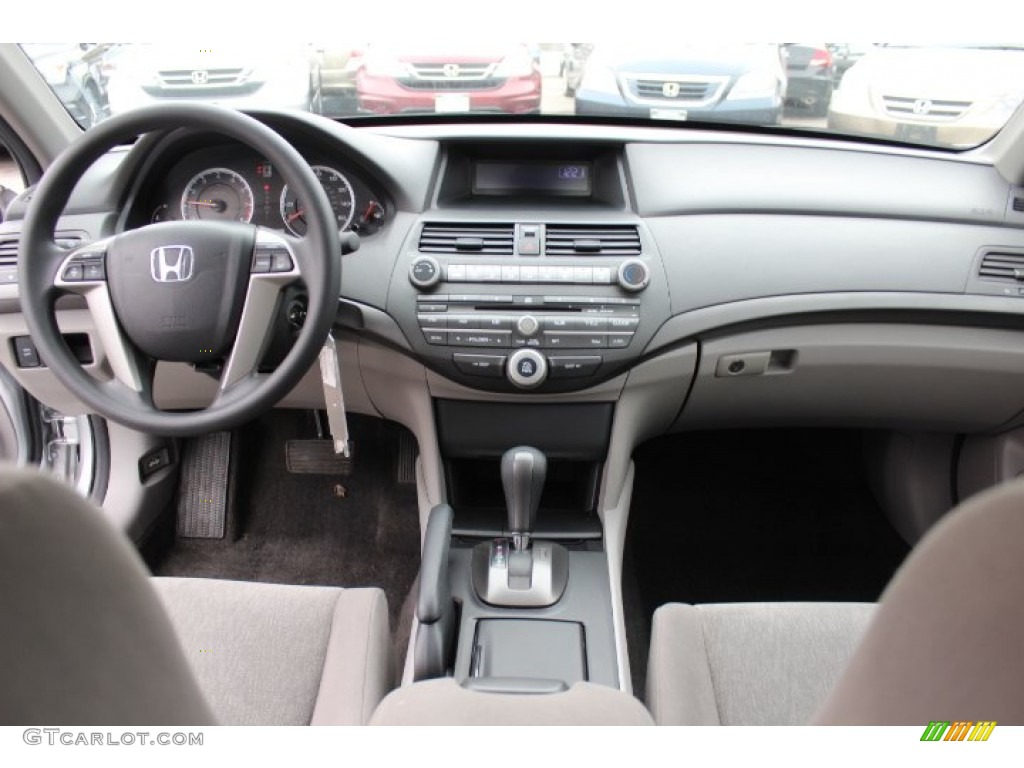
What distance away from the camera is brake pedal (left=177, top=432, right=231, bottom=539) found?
215 cm

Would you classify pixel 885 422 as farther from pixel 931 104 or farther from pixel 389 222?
pixel 389 222

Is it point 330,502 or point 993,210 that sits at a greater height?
point 993,210

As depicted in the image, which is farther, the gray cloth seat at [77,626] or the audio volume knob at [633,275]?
the audio volume knob at [633,275]

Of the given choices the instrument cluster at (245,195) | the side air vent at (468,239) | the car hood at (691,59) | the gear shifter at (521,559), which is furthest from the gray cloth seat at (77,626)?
the car hood at (691,59)

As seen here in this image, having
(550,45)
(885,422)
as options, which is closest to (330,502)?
(550,45)

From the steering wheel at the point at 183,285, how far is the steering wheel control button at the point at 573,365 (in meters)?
0.48

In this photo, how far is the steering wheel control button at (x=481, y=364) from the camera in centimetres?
153

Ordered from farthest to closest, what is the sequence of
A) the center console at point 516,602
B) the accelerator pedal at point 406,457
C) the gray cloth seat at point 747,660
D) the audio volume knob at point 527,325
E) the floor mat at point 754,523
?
the accelerator pedal at point 406,457, the floor mat at point 754,523, the audio volume knob at point 527,325, the center console at point 516,602, the gray cloth seat at point 747,660

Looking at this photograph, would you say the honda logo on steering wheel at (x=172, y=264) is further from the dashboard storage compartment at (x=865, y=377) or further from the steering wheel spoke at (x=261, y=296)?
the dashboard storage compartment at (x=865, y=377)

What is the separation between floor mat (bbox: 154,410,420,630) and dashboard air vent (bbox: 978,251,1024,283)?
1.52 m

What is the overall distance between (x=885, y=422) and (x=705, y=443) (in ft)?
1.81

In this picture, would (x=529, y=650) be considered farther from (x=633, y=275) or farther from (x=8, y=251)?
(x=8, y=251)

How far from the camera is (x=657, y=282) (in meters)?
1.53

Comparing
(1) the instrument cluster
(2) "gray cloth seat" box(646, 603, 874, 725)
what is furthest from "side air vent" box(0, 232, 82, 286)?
(2) "gray cloth seat" box(646, 603, 874, 725)
